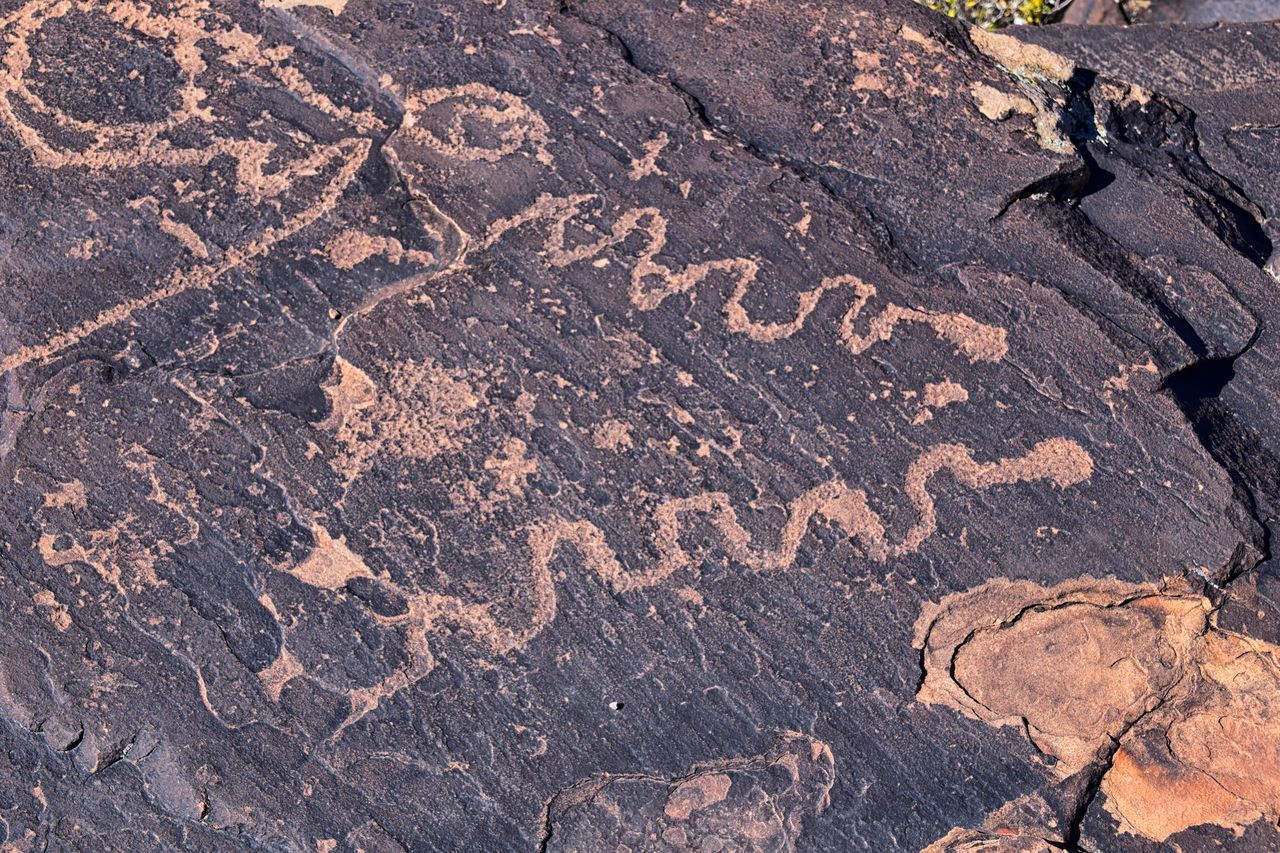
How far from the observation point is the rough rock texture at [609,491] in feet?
4.87

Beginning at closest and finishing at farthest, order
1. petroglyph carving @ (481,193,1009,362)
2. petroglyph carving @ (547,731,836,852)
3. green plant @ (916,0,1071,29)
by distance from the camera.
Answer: petroglyph carving @ (547,731,836,852) → petroglyph carving @ (481,193,1009,362) → green plant @ (916,0,1071,29)

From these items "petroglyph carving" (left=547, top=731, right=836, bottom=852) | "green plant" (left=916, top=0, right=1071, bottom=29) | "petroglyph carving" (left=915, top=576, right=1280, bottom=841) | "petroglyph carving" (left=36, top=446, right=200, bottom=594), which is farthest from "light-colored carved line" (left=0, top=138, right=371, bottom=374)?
"green plant" (left=916, top=0, right=1071, bottom=29)

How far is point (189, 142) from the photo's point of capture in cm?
169

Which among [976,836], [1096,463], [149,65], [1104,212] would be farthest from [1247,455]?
[149,65]

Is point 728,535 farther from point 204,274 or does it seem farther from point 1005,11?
point 1005,11

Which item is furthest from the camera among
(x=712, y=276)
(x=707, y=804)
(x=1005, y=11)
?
(x=1005, y=11)

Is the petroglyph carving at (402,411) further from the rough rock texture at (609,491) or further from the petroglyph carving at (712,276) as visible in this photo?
the petroglyph carving at (712,276)

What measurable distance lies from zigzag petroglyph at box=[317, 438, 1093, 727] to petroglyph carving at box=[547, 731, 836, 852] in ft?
0.77

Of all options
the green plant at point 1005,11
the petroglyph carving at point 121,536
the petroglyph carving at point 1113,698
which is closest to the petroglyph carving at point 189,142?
the petroglyph carving at point 121,536

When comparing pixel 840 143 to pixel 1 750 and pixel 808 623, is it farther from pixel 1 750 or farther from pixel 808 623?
pixel 1 750

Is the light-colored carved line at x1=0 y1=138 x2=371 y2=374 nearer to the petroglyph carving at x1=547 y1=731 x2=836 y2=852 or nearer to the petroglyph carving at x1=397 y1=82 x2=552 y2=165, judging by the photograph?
the petroglyph carving at x1=397 y1=82 x2=552 y2=165

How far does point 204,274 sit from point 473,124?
458mm

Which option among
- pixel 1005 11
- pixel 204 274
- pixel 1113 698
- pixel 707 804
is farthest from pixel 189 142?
pixel 1005 11

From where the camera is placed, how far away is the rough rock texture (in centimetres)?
149
